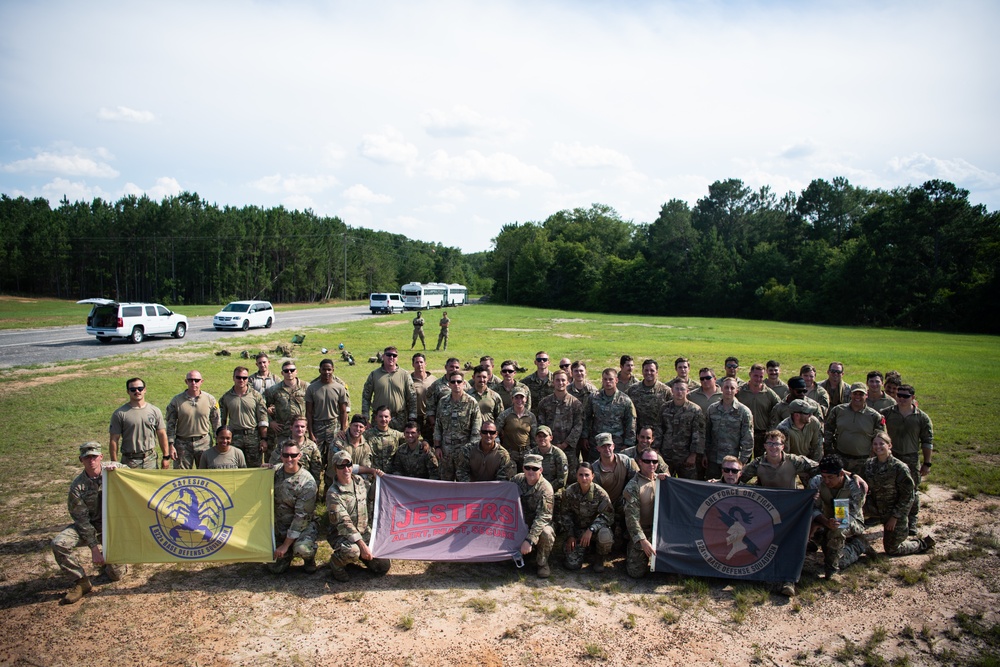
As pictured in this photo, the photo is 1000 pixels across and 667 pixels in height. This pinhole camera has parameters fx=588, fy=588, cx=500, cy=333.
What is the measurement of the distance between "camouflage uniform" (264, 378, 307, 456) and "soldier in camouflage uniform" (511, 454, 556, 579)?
159 inches

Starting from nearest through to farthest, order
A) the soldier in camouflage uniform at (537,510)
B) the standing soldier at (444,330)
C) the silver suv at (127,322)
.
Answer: the soldier in camouflage uniform at (537,510), the silver suv at (127,322), the standing soldier at (444,330)

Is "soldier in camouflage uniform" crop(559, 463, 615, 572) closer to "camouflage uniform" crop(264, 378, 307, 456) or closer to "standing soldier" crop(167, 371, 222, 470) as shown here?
"camouflage uniform" crop(264, 378, 307, 456)

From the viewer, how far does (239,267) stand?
79.1m

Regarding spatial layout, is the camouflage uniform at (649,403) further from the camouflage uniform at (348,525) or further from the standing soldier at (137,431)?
the standing soldier at (137,431)

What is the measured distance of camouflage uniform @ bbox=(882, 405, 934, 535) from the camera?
29.3 feet

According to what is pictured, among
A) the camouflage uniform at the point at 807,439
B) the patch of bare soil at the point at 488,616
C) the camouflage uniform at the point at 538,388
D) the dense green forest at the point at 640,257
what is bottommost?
the patch of bare soil at the point at 488,616

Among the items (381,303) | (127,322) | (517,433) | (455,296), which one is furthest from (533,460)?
(455,296)

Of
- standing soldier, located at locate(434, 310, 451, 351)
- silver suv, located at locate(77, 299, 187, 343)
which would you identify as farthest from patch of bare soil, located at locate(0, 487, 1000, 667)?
silver suv, located at locate(77, 299, 187, 343)

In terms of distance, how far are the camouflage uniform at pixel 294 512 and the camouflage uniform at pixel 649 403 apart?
207 inches

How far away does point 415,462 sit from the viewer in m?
8.82

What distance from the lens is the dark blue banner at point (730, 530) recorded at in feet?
24.0

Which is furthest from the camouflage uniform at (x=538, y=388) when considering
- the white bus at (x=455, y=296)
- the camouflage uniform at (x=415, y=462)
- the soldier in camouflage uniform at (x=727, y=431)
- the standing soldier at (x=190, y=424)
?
the white bus at (x=455, y=296)

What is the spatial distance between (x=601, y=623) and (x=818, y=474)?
368 centimetres

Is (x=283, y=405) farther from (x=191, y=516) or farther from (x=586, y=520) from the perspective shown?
(x=586, y=520)
